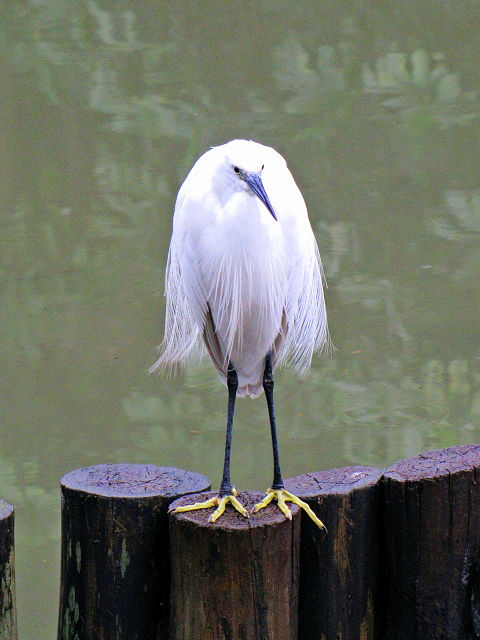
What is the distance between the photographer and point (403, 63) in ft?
24.6

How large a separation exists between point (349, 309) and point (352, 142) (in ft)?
7.11

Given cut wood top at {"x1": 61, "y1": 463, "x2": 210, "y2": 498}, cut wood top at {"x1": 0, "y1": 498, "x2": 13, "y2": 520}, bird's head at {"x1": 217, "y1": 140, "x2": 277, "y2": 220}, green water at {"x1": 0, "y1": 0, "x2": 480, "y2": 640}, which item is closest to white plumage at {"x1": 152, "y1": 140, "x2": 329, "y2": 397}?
bird's head at {"x1": 217, "y1": 140, "x2": 277, "y2": 220}

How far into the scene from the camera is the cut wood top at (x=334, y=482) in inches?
84.6

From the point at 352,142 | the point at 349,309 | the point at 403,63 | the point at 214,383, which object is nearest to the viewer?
the point at 214,383

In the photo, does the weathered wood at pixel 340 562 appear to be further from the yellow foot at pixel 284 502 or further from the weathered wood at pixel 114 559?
the weathered wood at pixel 114 559

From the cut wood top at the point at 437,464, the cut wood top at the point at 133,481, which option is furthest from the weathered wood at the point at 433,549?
the cut wood top at the point at 133,481

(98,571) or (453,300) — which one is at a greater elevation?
(453,300)

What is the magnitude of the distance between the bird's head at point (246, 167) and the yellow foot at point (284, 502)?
0.59m

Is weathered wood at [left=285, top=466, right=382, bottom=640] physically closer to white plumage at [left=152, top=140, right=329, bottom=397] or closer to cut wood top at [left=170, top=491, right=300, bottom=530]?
cut wood top at [left=170, top=491, right=300, bottom=530]

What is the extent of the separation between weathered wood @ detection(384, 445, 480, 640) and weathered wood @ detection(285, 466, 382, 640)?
40 millimetres

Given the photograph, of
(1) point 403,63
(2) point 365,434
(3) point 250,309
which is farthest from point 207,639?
(1) point 403,63

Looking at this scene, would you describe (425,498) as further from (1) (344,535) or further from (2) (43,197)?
(2) (43,197)

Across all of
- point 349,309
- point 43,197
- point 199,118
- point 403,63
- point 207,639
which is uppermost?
point 403,63

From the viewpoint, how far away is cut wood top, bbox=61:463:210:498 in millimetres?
2148
